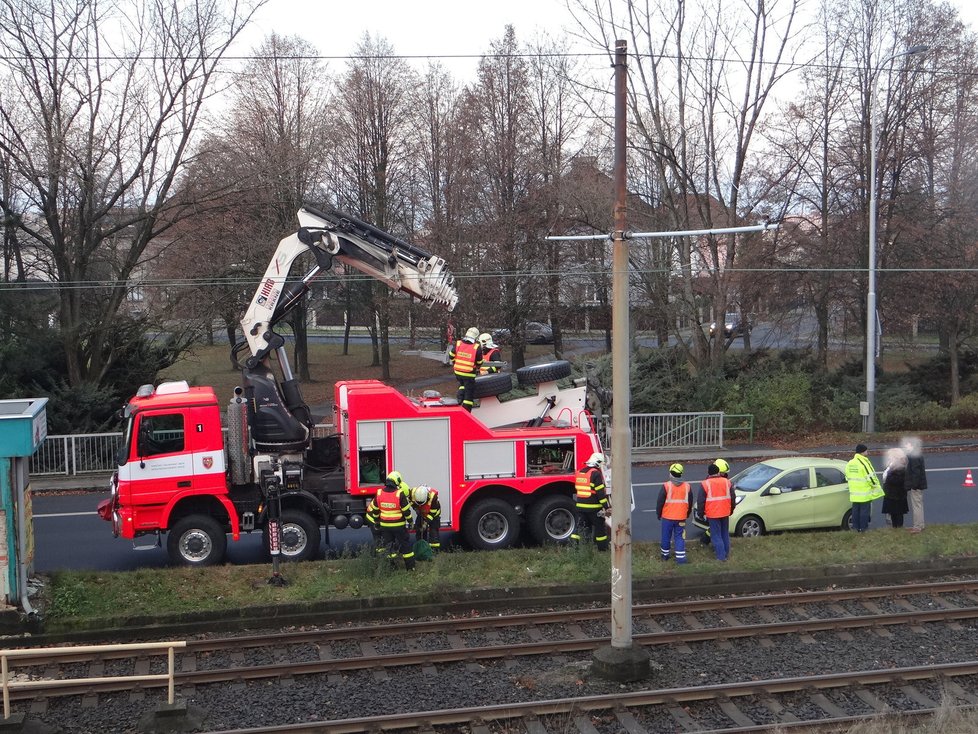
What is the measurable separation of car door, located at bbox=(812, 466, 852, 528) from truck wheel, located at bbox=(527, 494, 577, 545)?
445cm

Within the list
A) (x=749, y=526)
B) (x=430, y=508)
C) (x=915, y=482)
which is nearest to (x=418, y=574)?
(x=430, y=508)

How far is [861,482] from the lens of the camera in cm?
1500

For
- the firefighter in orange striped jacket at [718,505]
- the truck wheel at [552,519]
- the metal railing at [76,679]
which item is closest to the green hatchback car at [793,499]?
the firefighter in orange striped jacket at [718,505]

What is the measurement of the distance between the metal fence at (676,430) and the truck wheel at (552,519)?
1134 cm

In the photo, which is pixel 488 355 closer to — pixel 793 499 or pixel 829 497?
pixel 793 499

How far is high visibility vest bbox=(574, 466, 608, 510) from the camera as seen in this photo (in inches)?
535

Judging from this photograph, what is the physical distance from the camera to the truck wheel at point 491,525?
14508mm

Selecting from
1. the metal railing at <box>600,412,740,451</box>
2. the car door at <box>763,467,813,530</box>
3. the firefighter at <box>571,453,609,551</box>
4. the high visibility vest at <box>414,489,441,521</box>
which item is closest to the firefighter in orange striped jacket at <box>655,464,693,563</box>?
the firefighter at <box>571,453,609,551</box>

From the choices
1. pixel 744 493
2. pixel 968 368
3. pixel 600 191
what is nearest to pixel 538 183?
pixel 600 191

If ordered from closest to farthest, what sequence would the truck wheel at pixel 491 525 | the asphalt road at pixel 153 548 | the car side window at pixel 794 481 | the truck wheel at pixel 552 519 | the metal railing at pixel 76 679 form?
the metal railing at pixel 76 679 → the truck wheel at pixel 491 525 → the truck wheel at pixel 552 519 → the asphalt road at pixel 153 548 → the car side window at pixel 794 481

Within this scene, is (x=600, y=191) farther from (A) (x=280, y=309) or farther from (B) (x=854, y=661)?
(B) (x=854, y=661)

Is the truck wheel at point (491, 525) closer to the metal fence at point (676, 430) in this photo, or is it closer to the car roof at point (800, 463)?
the car roof at point (800, 463)

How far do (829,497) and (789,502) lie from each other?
0.80 metres

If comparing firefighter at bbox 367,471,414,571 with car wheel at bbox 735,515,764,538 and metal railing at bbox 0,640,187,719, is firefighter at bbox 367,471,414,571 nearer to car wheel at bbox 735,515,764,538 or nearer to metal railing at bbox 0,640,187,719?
metal railing at bbox 0,640,187,719
